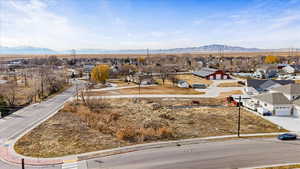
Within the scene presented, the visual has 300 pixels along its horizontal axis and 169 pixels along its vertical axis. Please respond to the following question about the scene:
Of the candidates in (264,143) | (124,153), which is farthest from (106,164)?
(264,143)

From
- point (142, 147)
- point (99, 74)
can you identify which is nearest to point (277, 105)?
point (142, 147)

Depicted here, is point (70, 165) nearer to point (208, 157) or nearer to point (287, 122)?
point (208, 157)

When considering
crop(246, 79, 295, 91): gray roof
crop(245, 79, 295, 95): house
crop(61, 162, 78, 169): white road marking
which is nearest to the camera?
crop(61, 162, 78, 169): white road marking

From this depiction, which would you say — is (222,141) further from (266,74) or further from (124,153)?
(266,74)

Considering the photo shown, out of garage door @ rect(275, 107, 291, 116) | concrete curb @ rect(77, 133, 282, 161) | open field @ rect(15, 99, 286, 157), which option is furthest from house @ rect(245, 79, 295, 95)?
concrete curb @ rect(77, 133, 282, 161)

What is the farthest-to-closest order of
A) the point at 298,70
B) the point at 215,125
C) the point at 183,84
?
the point at 298,70
the point at 183,84
the point at 215,125

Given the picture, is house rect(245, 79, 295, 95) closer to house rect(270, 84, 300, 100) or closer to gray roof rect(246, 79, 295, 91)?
gray roof rect(246, 79, 295, 91)

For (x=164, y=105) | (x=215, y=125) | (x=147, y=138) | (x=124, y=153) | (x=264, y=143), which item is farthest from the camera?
(x=164, y=105)
